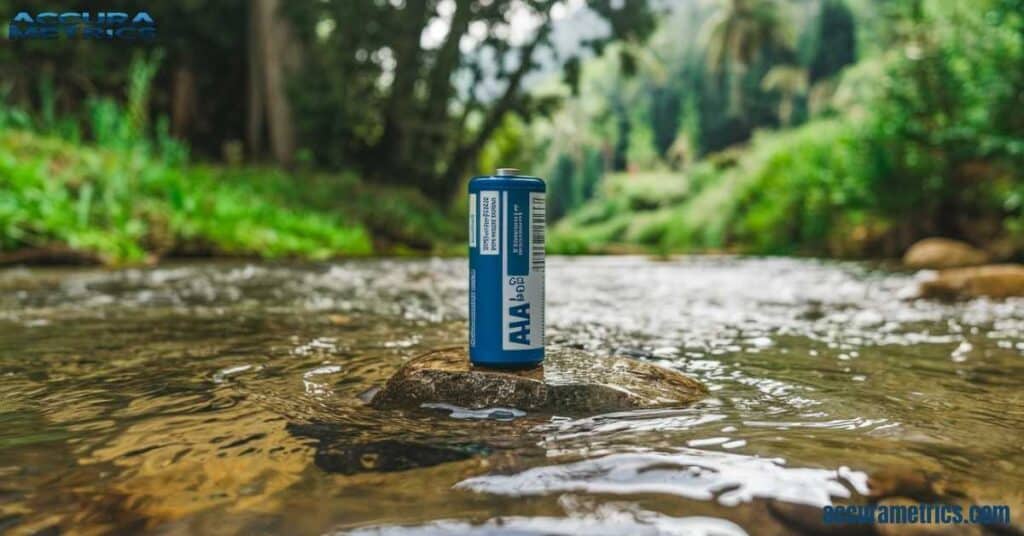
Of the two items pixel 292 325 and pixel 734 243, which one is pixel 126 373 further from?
pixel 734 243

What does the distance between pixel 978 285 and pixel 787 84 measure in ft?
174

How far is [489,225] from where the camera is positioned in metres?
2.18

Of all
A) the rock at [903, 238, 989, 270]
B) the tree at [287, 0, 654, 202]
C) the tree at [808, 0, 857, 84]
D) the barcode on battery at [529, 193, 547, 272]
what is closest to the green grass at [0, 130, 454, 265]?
the tree at [287, 0, 654, 202]

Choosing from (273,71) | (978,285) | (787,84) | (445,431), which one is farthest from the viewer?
(787,84)

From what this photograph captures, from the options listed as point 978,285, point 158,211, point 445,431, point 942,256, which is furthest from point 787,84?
point 445,431

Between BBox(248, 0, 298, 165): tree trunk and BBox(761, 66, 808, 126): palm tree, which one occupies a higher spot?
BBox(761, 66, 808, 126): palm tree

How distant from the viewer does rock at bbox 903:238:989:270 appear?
992cm

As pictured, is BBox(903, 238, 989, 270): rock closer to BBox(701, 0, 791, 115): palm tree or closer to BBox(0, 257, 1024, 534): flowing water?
BBox(0, 257, 1024, 534): flowing water

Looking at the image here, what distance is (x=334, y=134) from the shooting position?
15547mm

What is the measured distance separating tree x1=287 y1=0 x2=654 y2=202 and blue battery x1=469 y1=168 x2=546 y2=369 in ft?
43.7

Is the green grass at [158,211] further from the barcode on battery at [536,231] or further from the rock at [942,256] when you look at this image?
the rock at [942,256]

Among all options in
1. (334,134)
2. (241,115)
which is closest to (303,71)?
(334,134)

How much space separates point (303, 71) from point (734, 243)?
1492cm

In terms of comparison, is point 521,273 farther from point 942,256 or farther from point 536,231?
point 942,256
